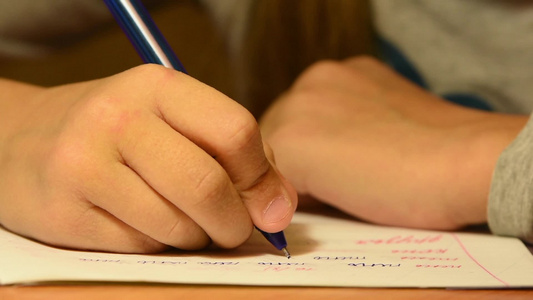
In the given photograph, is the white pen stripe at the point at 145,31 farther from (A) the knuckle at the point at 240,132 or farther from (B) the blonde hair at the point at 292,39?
(B) the blonde hair at the point at 292,39

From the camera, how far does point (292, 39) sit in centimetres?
85

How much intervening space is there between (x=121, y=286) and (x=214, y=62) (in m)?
0.66

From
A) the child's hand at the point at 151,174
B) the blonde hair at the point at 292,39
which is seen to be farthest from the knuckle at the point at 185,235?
the blonde hair at the point at 292,39

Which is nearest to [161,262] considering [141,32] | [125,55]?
[141,32]

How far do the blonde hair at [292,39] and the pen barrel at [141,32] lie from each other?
421mm

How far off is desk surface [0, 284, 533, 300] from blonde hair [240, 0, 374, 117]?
0.52m

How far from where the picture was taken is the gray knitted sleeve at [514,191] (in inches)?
16.4

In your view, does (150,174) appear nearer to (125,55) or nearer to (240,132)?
(240,132)

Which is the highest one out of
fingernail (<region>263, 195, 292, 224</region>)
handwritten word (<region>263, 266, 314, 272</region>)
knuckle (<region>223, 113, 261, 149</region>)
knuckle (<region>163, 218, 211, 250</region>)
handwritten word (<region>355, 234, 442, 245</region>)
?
knuckle (<region>223, 113, 261, 149</region>)

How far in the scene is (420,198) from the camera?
47 cm

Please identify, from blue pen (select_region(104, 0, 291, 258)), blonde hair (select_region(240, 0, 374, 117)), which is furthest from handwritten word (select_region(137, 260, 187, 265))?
blonde hair (select_region(240, 0, 374, 117))

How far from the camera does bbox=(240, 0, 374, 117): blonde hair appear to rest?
2.61ft

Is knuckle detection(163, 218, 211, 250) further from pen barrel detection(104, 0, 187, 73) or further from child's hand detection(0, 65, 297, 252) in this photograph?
pen barrel detection(104, 0, 187, 73)

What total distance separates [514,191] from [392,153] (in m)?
0.10
